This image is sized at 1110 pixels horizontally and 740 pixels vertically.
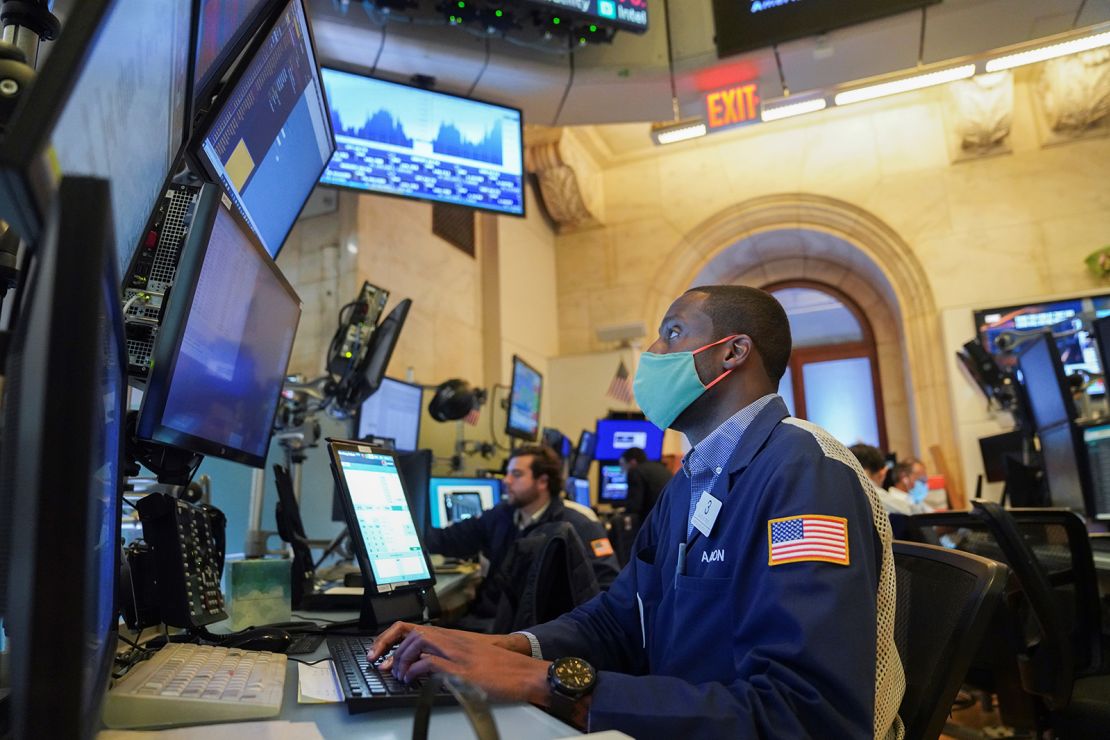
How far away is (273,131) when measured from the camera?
5.52ft

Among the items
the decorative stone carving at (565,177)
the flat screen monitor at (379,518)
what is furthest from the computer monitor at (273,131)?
the decorative stone carving at (565,177)

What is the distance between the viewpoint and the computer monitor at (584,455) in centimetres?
641

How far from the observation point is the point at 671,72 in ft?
16.2

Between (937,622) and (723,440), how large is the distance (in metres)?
0.42

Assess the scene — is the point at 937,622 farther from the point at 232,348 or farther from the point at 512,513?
the point at 512,513

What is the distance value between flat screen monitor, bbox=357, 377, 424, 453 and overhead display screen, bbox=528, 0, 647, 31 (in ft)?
7.92

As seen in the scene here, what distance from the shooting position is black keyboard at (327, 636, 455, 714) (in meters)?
0.85

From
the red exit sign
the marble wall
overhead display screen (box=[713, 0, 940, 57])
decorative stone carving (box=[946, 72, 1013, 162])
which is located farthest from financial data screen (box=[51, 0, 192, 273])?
decorative stone carving (box=[946, 72, 1013, 162])

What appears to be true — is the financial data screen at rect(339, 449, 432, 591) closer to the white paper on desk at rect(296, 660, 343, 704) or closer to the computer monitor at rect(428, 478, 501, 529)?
the white paper on desk at rect(296, 660, 343, 704)

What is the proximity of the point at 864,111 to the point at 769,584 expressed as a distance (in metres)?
7.95

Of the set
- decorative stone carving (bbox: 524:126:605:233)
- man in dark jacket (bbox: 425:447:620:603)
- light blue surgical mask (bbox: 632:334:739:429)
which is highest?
decorative stone carving (bbox: 524:126:605:233)

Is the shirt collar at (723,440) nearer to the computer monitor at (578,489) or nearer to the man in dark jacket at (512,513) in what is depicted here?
the man in dark jacket at (512,513)

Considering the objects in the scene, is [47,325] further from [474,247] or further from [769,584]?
[474,247]

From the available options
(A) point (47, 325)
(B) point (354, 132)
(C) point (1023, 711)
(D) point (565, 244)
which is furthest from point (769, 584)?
(D) point (565, 244)
